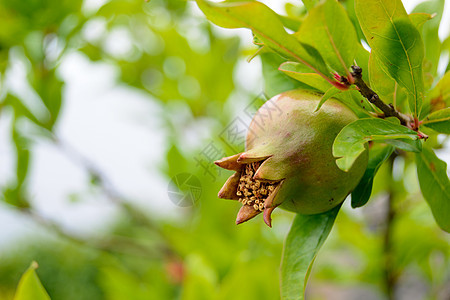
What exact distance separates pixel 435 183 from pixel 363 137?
0.17 metres

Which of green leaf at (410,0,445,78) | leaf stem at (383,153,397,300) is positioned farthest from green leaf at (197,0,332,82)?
leaf stem at (383,153,397,300)

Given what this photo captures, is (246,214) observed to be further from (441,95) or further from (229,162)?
(441,95)

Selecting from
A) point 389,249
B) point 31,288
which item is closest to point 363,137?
point 31,288

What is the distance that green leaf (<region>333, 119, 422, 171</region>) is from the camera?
334 millimetres

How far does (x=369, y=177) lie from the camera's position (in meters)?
0.46

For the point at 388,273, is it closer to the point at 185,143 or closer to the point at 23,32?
the point at 185,143

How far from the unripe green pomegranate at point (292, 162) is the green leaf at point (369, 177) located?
2.0 inches

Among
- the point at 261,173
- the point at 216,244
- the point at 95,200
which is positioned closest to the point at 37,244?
the point at 95,200

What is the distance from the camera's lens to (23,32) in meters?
0.92

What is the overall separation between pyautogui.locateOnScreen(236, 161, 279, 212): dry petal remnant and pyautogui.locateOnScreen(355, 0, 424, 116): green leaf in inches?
5.8

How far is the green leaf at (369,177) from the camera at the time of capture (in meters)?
0.46

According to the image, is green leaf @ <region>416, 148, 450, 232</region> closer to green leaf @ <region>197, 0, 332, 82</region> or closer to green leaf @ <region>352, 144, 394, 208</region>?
green leaf @ <region>352, 144, 394, 208</region>

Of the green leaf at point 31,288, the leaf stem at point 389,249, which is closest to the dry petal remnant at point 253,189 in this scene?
the green leaf at point 31,288

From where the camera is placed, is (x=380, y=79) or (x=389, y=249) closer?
(x=380, y=79)
